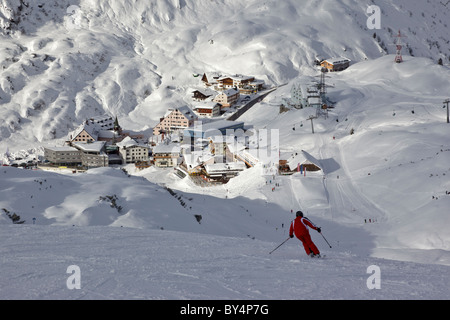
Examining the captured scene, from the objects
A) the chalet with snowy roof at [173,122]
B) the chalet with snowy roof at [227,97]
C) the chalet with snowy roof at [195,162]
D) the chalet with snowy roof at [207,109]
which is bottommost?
the chalet with snowy roof at [195,162]

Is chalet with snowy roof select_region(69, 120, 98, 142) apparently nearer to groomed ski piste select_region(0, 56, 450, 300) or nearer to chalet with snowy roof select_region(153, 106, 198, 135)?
chalet with snowy roof select_region(153, 106, 198, 135)

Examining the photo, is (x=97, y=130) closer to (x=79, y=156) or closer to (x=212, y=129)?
(x=79, y=156)

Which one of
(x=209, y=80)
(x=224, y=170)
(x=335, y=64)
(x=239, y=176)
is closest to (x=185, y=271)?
(x=239, y=176)

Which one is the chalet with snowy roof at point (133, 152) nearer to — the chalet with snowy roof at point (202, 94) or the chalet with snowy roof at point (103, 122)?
the chalet with snowy roof at point (103, 122)

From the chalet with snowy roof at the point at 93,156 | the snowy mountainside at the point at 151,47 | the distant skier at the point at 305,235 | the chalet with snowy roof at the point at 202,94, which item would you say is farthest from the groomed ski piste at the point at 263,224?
the snowy mountainside at the point at 151,47

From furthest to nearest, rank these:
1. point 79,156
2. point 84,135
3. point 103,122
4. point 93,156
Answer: point 103,122 < point 84,135 < point 79,156 < point 93,156

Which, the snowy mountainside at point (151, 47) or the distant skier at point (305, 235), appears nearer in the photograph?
the distant skier at point (305, 235)
